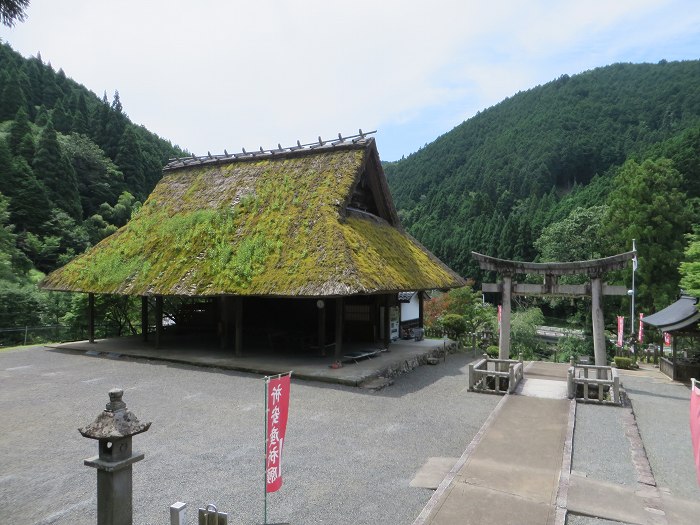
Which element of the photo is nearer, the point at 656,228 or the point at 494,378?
the point at 494,378

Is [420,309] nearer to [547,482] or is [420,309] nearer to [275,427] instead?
[547,482]

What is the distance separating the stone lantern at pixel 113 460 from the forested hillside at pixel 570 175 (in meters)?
32.7

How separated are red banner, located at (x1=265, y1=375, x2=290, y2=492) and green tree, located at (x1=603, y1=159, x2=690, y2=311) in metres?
30.5

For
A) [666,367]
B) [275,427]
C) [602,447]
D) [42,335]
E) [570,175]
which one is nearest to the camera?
[275,427]

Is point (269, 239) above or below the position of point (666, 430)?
above

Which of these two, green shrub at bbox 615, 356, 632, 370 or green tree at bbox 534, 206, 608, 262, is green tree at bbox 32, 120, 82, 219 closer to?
green tree at bbox 534, 206, 608, 262

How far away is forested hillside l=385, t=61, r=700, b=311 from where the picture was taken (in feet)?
99.3

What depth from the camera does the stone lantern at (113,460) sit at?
4020mm

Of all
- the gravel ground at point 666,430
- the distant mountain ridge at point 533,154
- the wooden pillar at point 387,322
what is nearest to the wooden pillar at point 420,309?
the wooden pillar at point 387,322

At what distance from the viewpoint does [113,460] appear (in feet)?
13.4

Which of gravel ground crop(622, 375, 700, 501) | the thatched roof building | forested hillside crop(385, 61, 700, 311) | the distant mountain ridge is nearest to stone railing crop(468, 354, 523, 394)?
gravel ground crop(622, 375, 700, 501)

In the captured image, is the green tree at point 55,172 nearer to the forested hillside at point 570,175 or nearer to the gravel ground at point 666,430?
the forested hillside at point 570,175

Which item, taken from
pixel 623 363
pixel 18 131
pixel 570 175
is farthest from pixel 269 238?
pixel 570 175

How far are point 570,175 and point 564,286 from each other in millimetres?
84978
